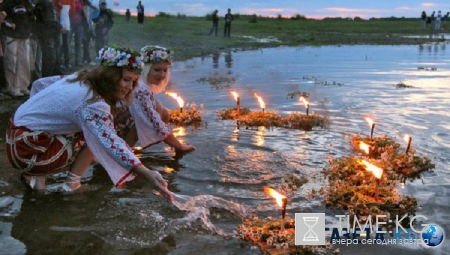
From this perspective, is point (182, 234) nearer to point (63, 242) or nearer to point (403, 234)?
point (63, 242)

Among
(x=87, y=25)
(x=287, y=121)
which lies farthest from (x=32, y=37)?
(x=287, y=121)

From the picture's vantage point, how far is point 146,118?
20.4 ft

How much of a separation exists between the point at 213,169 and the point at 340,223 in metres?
2.01

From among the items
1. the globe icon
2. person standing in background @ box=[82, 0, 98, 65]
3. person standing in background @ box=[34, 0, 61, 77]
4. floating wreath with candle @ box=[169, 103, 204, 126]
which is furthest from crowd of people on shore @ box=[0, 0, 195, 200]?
person standing in background @ box=[82, 0, 98, 65]

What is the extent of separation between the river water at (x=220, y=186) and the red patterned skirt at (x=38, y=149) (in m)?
0.39

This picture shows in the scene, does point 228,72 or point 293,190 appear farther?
point 228,72

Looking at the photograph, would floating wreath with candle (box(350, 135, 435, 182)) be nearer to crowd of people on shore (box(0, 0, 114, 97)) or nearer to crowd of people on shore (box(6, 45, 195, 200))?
crowd of people on shore (box(6, 45, 195, 200))

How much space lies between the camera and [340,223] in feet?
15.0

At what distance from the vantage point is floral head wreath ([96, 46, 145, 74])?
4.50 meters

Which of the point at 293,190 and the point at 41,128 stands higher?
the point at 41,128

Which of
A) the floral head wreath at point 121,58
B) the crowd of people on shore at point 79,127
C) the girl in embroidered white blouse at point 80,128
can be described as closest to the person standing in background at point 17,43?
the crowd of people on shore at point 79,127

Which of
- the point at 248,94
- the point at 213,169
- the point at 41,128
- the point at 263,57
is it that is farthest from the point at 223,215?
the point at 263,57

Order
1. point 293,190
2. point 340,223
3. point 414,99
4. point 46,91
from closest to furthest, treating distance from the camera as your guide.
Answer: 1. point 340,223
2. point 46,91
3. point 293,190
4. point 414,99

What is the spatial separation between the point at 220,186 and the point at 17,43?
6.30m
